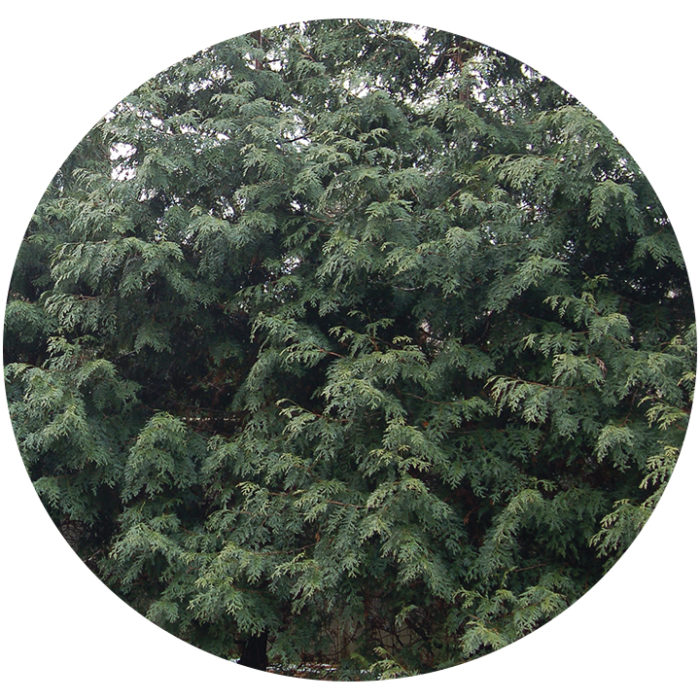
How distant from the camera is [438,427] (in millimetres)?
3436

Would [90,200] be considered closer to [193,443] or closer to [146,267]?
[146,267]

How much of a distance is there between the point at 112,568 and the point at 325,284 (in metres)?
1.69

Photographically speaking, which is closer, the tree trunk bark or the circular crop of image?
the circular crop of image

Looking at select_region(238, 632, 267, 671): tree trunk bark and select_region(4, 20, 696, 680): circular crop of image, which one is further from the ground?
select_region(4, 20, 696, 680): circular crop of image

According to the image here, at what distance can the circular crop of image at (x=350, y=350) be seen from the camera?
130 inches

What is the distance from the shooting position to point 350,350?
3574 mm

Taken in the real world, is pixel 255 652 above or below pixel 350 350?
below

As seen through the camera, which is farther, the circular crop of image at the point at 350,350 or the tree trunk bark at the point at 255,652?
the tree trunk bark at the point at 255,652

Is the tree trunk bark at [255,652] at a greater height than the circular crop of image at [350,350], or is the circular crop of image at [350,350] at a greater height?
the circular crop of image at [350,350]

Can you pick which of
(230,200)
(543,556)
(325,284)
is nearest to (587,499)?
(543,556)

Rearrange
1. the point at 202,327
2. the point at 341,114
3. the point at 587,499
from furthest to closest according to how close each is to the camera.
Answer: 1. the point at 202,327
2. the point at 341,114
3. the point at 587,499

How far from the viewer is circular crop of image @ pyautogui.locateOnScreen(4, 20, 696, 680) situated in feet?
10.8

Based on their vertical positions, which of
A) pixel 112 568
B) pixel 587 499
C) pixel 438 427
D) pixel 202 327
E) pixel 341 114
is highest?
pixel 341 114

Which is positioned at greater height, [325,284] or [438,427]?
[325,284]
